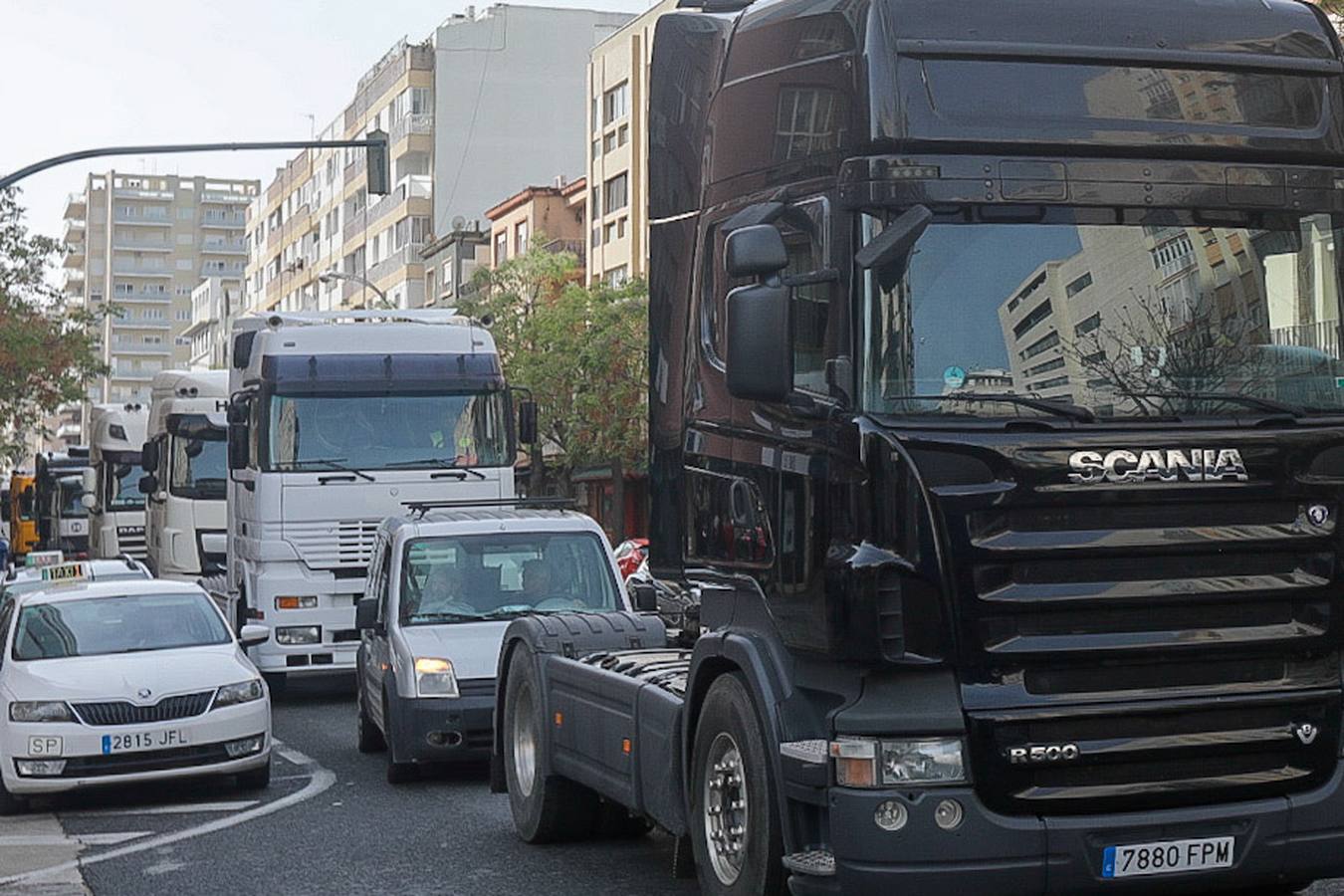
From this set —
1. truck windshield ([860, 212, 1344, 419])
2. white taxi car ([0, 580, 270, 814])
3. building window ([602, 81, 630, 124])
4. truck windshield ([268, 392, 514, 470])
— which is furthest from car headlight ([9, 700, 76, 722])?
building window ([602, 81, 630, 124])

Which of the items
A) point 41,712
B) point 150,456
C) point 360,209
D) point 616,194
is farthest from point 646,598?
point 360,209

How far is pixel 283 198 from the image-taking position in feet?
406

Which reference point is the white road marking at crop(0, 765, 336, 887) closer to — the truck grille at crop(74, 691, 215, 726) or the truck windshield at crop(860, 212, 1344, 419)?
the truck grille at crop(74, 691, 215, 726)

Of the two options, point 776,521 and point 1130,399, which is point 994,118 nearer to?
point 1130,399

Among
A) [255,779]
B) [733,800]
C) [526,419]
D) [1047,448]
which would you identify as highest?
[526,419]

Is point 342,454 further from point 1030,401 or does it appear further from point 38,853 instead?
point 1030,401

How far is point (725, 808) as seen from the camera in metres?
8.16

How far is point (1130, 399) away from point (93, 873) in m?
6.13

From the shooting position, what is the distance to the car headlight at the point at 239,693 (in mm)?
13859

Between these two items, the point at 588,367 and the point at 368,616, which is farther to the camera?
the point at 588,367

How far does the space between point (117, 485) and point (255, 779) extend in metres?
22.4

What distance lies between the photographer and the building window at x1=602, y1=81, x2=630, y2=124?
7169 centimetres

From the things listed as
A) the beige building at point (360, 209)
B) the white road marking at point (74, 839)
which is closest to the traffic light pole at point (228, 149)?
the white road marking at point (74, 839)

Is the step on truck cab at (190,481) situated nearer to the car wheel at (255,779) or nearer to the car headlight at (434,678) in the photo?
the car wheel at (255,779)
